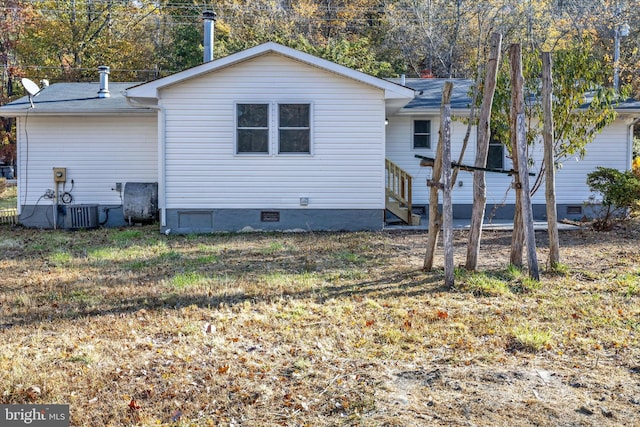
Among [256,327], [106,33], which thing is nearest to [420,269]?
[256,327]

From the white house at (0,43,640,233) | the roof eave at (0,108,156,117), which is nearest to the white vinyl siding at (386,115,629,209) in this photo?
the white house at (0,43,640,233)

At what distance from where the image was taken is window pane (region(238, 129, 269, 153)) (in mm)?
12797

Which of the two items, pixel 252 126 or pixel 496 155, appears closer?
pixel 252 126

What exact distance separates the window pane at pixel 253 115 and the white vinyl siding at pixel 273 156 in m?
0.13

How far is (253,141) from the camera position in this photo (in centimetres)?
1282

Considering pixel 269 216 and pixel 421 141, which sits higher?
pixel 421 141

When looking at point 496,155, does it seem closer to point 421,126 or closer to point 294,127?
point 421,126

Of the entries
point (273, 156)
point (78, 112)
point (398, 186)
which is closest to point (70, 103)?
point (78, 112)

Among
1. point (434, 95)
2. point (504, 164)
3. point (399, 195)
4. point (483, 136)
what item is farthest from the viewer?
point (434, 95)

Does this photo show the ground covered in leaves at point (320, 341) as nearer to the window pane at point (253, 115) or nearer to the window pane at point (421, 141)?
the window pane at point (253, 115)

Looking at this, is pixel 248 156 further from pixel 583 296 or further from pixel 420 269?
pixel 583 296

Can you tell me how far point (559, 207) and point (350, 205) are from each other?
566 cm

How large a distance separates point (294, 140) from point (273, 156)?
1.80 feet

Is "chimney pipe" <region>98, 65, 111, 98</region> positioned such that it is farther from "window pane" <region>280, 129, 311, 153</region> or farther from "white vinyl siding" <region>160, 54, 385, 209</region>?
"window pane" <region>280, 129, 311, 153</region>
